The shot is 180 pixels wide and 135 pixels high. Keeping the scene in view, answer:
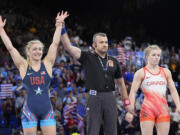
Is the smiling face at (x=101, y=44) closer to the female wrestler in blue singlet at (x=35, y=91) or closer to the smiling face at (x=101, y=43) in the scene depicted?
→ the smiling face at (x=101, y=43)

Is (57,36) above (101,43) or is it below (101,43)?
above

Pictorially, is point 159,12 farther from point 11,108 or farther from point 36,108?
point 36,108

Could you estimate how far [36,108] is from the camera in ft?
17.4

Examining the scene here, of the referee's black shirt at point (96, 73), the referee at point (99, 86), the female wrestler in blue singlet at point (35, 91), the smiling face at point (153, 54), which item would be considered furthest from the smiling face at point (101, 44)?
the female wrestler in blue singlet at point (35, 91)

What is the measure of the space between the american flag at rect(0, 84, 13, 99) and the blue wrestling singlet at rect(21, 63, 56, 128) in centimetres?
613

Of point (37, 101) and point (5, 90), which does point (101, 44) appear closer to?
point (37, 101)

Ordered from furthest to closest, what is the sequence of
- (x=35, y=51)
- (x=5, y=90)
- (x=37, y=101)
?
(x=5, y=90) < (x=35, y=51) < (x=37, y=101)

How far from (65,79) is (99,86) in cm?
657

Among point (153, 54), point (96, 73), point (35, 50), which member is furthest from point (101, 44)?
point (35, 50)

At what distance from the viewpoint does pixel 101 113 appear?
5.69 meters

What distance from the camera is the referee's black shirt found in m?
5.71

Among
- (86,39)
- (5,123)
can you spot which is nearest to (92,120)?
(5,123)

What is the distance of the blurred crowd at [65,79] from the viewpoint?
10.5m

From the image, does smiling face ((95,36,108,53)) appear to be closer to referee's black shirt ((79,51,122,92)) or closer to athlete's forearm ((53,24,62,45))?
referee's black shirt ((79,51,122,92))
